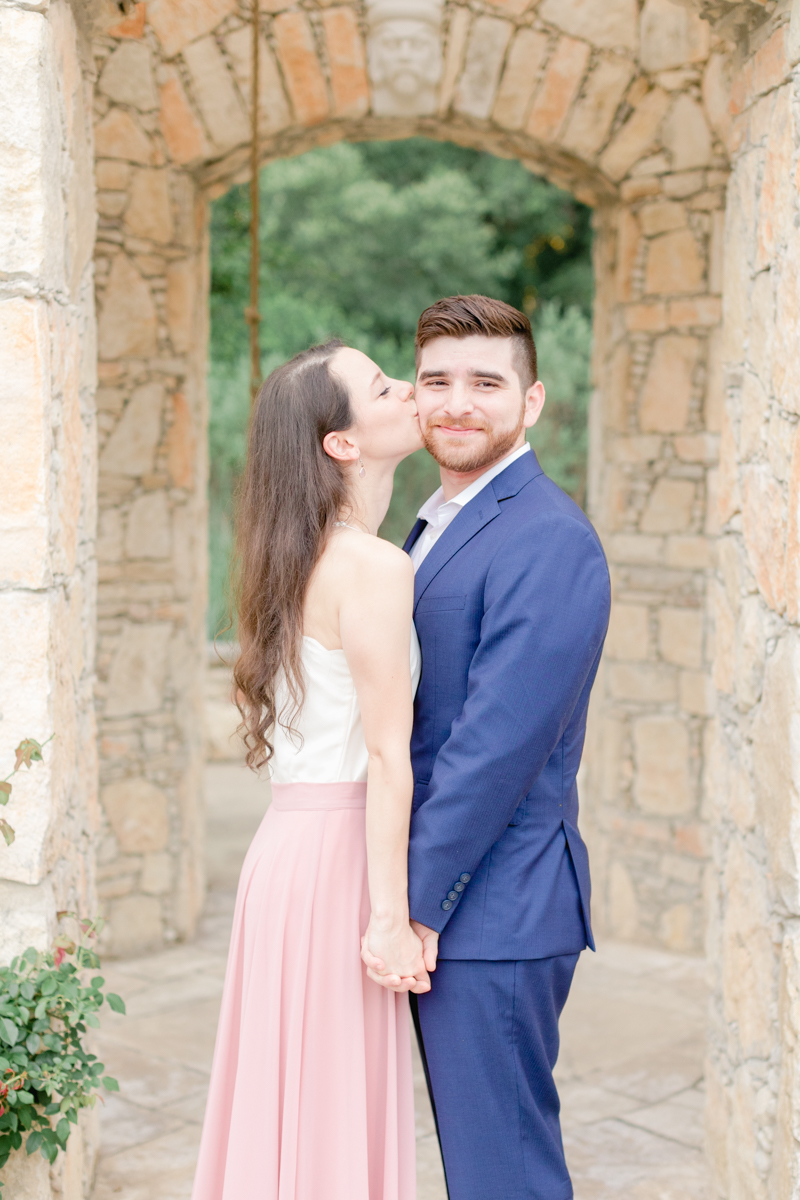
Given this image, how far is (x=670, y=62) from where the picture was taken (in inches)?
152

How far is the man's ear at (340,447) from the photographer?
1838mm

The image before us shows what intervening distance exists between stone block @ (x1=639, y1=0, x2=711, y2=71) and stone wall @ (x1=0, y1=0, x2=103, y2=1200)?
231cm

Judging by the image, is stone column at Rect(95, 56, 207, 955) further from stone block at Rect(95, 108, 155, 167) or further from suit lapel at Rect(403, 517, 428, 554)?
suit lapel at Rect(403, 517, 428, 554)

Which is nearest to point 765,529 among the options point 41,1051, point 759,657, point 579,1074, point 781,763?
point 759,657

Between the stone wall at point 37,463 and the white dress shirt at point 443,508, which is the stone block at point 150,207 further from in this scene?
the white dress shirt at point 443,508

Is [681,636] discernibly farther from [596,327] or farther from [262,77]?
[262,77]

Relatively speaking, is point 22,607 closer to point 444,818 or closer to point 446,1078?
point 444,818

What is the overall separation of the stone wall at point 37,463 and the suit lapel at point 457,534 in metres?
0.67

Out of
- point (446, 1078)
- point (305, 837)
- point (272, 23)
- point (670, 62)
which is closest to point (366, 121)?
point (272, 23)

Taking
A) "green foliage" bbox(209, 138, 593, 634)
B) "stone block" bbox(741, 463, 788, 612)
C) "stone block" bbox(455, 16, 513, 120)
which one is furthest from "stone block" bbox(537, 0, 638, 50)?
"green foliage" bbox(209, 138, 593, 634)

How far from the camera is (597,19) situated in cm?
377

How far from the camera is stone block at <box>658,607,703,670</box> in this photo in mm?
4270

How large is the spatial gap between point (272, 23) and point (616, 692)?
8.77 feet

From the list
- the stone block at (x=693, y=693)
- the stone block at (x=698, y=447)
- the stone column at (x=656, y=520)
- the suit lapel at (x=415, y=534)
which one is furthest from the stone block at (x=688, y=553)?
the suit lapel at (x=415, y=534)
